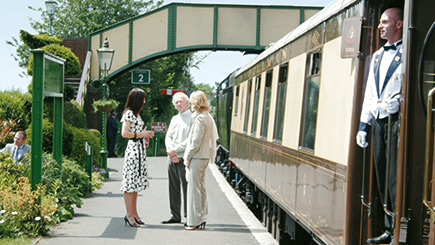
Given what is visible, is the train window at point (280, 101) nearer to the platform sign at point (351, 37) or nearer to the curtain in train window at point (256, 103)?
the curtain in train window at point (256, 103)

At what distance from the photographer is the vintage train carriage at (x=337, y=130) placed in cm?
448

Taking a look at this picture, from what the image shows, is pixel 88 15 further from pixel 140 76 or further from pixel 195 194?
pixel 195 194

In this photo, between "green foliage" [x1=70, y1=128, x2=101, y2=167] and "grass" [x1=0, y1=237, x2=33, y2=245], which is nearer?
"grass" [x1=0, y1=237, x2=33, y2=245]

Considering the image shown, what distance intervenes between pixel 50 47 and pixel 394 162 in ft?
39.5

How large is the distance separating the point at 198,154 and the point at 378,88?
423cm

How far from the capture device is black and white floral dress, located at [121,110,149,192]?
885 centimetres

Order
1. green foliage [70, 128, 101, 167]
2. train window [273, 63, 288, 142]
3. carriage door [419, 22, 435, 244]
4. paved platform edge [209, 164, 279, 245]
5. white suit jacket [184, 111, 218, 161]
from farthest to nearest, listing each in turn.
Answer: green foliage [70, 128, 101, 167] < white suit jacket [184, 111, 218, 161] < train window [273, 63, 288, 142] < paved platform edge [209, 164, 279, 245] < carriage door [419, 22, 435, 244]

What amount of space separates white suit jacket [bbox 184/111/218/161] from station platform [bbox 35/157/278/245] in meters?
1.02

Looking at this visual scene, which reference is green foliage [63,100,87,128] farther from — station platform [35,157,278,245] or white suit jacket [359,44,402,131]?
white suit jacket [359,44,402,131]

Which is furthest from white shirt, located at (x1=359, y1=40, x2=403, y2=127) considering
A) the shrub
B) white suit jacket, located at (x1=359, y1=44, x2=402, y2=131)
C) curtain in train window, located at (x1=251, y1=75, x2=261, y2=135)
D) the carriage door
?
curtain in train window, located at (x1=251, y1=75, x2=261, y2=135)

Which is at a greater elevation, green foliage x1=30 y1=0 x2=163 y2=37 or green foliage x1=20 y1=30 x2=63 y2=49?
green foliage x1=30 y1=0 x2=163 y2=37

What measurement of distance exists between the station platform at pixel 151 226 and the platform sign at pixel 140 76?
477 inches

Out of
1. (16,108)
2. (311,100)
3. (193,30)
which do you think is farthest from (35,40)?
(193,30)

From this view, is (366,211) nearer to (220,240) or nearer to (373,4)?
(373,4)
